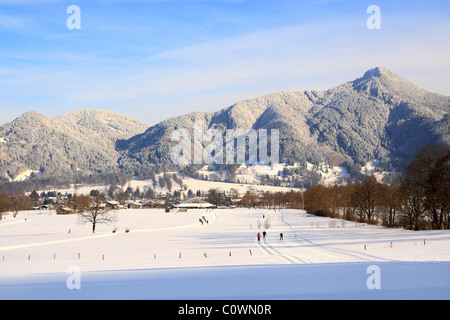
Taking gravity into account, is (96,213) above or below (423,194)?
below

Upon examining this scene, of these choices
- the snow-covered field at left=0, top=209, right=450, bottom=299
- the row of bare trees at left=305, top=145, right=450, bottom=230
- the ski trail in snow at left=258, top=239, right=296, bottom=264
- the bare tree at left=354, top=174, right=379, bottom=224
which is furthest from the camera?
the bare tree at left=354, top=174, right=379, bottom=224

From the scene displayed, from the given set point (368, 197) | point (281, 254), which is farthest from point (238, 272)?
point (368, 197)

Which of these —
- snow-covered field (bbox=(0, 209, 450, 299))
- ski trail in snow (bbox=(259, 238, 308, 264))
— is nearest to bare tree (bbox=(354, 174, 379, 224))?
snow-covered field (bbox=(0, 209, 450, 299))

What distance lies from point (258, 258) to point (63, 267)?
16492mm

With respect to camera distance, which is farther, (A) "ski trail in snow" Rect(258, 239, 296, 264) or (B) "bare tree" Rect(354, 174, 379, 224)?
(B) "bare tree" Rect(354, 174, 379, 224)

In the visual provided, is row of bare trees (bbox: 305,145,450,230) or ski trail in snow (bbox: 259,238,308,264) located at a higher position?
row of bare trees (bbox: 305,145,450,230)

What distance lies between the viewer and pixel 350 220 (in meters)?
98.4

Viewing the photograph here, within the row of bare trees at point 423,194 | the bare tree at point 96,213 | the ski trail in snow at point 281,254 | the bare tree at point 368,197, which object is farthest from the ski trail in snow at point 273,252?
the bare tree at point 368,197

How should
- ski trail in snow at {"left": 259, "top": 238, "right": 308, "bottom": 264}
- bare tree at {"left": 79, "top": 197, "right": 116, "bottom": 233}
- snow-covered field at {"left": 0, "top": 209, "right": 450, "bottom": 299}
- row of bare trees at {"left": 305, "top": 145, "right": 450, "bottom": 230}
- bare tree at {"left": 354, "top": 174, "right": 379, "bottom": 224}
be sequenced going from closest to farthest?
snow-covered field at {"left": 0, "top": 209, "right": 450, "bottom": 299}, ski trail in snow at {"left": 259, "top": 238, "right": 308, "bottom": 264}, row of bare trees at {"left": 305, "top": 145, "right": 450, "bottom": 230}, bare tree at {"left": 79, "top": 197, "right": 116, "bottom": 233}, bare tree at {"left": 354, "top": 174, "right": 379, "bottom": 224}

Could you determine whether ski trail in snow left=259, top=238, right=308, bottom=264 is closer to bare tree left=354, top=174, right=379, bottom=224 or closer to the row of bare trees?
the row of bare trees

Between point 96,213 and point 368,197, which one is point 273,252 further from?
point 368,197

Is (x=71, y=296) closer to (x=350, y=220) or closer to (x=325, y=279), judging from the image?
(x=325, y=279)
